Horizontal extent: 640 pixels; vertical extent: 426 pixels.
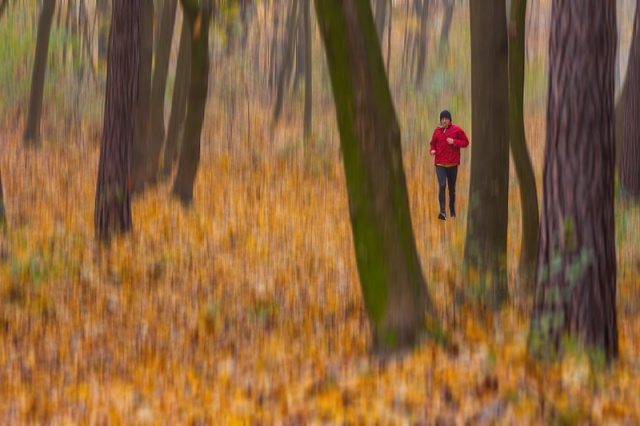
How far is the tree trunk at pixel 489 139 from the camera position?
908 cm

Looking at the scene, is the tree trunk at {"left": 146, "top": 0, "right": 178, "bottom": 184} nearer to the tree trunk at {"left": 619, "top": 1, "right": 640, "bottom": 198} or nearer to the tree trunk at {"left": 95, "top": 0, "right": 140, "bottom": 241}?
the tree trunk at {"left": 95, "top": 0, "right": 140, "bottom": 241}

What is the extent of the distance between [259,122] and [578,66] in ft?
63.4

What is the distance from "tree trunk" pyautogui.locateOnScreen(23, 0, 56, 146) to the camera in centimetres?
2100

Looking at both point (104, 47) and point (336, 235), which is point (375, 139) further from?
point (104, 47)

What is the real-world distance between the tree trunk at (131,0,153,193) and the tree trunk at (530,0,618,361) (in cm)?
1034

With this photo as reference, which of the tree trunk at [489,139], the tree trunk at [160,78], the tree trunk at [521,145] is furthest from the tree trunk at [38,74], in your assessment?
the tree trunk at [521,145]

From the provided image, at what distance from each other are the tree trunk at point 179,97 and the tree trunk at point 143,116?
948 mm

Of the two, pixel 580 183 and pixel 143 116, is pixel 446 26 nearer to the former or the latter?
pixel 143 116

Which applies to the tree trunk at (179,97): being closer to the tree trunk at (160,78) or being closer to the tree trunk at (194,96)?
the tree trunk at (160,78)

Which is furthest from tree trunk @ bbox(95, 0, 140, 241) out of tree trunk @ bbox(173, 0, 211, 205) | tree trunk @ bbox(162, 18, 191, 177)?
tree trunk @ bbox(162, 18, 191, 177)

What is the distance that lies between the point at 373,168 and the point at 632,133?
8476 mm

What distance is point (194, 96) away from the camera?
14625 millimetres

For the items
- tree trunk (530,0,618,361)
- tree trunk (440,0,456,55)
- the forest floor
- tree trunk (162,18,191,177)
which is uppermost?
tree trunk (440,0,456,55)

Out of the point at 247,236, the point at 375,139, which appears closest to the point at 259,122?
the point at 247,236
